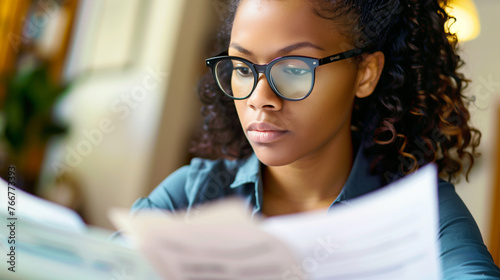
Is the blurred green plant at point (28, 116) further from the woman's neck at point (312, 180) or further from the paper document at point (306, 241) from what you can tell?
the paper document at point (306, 241)

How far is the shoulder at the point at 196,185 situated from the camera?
2.88 feet

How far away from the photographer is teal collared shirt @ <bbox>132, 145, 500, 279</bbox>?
2.06 feet

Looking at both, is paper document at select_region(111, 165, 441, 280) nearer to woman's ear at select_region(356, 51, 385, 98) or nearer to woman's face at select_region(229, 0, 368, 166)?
woman's face at select_region(229, 0, 368, 166)

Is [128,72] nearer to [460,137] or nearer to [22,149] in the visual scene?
[22,149]

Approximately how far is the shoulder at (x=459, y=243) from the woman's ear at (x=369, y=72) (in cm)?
20

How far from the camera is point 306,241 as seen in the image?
49 cm

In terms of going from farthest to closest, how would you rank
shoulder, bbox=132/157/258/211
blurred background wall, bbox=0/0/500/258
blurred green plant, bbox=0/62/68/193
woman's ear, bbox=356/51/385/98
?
blurred background wall, bbox=0/0/500/258
blurred green plant, bbox=0/62/68/193
shoulder, bbox=132/157/258/211
woman's ear, bbox=356/51/385/98

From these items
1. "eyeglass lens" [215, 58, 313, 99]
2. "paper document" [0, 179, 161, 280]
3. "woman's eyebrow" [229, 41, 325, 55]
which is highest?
"woman's eyebrow" [229, 41, 325, 55]

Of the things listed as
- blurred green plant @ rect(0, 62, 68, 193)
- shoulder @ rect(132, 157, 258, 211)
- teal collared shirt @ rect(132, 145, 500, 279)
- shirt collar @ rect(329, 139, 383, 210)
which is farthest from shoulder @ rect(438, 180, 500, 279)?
blurred green plant @ rect(0, 62, 68, 193)

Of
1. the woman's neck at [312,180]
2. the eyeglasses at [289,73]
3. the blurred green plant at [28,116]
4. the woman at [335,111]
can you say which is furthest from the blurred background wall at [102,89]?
the eyeglasses at [289,73]

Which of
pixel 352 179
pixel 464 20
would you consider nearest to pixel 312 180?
pixel 352 179

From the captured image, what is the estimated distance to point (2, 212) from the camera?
60 cm

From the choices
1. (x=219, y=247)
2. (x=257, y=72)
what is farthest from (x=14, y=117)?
(x=219, y=247)

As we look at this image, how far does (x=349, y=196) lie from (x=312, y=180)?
0.07 metres
